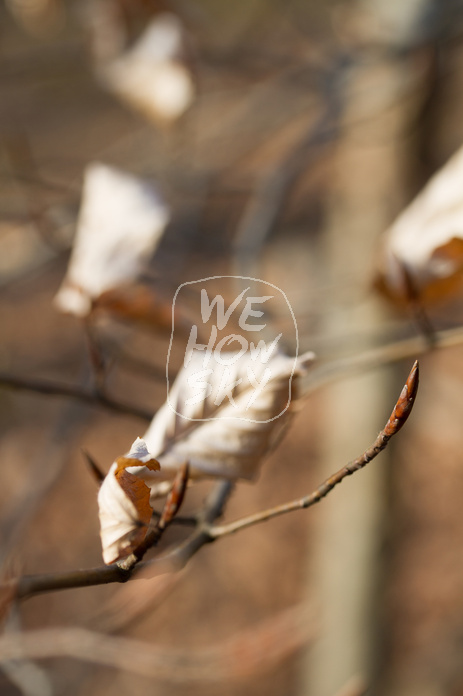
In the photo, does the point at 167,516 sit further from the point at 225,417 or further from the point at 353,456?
the point at 353,456

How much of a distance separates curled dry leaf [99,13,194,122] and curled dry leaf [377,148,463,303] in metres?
0.31

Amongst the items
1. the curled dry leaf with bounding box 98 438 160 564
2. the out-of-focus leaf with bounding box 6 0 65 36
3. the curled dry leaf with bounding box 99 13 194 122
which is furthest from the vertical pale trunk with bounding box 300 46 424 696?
the curled dry leaf with bounding box 98 438 160 564

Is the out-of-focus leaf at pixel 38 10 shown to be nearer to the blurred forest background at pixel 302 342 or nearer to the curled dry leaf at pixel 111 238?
the blurred forest background at pixel 302 342

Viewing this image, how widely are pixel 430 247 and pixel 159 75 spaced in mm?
373

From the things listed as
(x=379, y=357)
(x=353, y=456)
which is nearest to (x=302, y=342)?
(x=379, y=357)

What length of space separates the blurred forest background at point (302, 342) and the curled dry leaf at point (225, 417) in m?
0.20

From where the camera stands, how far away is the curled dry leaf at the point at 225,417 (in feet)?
0.72

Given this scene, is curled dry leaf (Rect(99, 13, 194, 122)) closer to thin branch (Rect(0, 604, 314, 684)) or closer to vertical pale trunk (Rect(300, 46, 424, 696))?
vertical pale trunk (Rect(300, 46, 424, 696))

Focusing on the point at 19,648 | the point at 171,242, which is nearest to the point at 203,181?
the point at 171,242

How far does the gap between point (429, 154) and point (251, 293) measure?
0.85 meters

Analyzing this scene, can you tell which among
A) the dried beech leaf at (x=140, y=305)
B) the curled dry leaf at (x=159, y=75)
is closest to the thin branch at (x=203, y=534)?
the dried beech leaf at (x=140, y=305)

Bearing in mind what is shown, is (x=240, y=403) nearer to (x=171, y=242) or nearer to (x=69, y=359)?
(x=171, y=242)

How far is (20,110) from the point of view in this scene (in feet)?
4.92

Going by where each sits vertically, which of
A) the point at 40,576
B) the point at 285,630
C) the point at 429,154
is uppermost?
the point at 429,154
